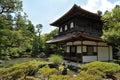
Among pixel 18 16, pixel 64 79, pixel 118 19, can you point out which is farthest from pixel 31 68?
pixel 118 19

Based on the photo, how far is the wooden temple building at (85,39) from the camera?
576 inches

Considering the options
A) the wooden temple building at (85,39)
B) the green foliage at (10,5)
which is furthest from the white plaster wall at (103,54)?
the green foliage at (10,5)

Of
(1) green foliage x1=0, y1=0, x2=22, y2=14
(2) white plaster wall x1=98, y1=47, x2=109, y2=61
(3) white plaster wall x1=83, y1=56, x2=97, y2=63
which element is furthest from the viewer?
(2) white plaster wall x1=98, y1=47, x2=109, y2=61

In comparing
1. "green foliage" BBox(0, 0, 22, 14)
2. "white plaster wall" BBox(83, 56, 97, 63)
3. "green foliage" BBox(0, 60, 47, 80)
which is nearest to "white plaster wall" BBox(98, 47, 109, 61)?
"white plaster wall" BBox(83, 56, 97, 63)

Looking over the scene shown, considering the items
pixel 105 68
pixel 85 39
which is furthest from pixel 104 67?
pixel 85 39

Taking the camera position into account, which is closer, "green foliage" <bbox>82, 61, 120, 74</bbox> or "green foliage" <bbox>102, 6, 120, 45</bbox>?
"green foliage" <bbox>82, 61, 120, 74</bbox>

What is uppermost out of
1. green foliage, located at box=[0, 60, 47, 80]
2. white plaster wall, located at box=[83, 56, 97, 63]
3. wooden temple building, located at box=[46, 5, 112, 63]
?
wooden temple building, located at box=[46, 5, 112, 63]

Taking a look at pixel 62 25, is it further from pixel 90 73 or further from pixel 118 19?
pixel 90 73

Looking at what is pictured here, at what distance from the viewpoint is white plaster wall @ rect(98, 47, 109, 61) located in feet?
51.8

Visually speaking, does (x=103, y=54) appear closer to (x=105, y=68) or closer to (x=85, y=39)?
(x=85, y=39)

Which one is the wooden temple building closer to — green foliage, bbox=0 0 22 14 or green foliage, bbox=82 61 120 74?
green foliage, bbox=0 0 22 14

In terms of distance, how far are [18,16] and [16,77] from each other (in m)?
8.93

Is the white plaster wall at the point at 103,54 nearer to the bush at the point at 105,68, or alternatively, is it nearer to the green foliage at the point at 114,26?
the green foliage at the point at 114,26

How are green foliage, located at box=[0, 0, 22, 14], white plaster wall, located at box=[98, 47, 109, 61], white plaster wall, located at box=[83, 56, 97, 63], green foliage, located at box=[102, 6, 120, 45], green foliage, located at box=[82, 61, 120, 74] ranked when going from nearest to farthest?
green foliage, located at box=[82, 61, 120, 74], green foliage, located at box=[0, 0, 22, 14], green foliage, located at box=[102, 6, 120, 45], white plaster wall, located at box=[83, 56, 97, 63], white plaster wall, located at box=[98, 47, 109, 61]
